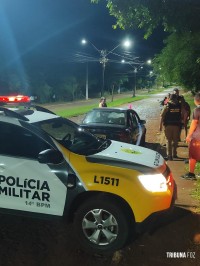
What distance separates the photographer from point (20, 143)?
435cm

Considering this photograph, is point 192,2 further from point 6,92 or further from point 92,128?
point 6,92

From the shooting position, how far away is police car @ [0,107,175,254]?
13.2 feet

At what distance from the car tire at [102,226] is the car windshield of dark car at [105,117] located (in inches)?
206

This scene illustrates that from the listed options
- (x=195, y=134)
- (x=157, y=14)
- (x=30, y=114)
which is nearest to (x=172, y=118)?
(x=195, y=134)

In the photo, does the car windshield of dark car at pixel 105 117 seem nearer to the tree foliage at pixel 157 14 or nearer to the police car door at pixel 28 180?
the tree foliage at pixel 157 14

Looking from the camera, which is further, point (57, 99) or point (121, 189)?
point (57, 99)

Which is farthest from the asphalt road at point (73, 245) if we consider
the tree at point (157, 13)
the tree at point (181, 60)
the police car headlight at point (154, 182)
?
the tree at point (181, 60)

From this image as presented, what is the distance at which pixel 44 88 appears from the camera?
158 feet

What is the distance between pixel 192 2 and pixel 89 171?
660 centimetres

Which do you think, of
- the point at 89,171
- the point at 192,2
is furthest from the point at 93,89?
the point at 89,171

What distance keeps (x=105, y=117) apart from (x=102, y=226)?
558 cm

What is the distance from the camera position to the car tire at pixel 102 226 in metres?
4.05

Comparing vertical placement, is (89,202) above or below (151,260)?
above

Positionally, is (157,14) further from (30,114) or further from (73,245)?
(73,245)
